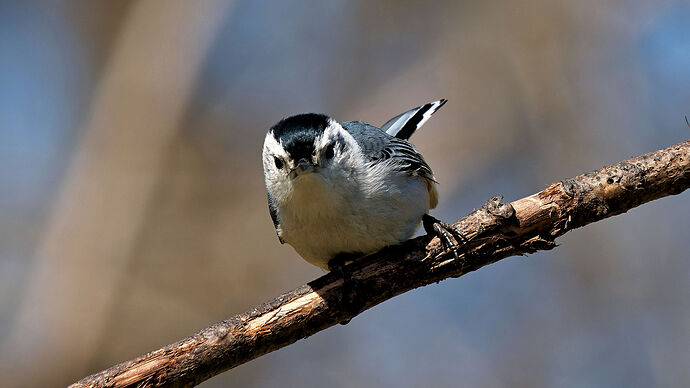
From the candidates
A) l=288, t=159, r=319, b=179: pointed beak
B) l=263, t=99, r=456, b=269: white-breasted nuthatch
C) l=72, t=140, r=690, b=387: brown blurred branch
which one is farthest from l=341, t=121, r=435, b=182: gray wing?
l=72, t=140, r=690, b=387: brown blurred branch

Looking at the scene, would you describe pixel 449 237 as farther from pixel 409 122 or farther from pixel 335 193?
pixel 409 122

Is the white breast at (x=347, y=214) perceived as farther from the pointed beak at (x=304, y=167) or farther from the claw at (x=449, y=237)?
the claw at (x=449, y=237)

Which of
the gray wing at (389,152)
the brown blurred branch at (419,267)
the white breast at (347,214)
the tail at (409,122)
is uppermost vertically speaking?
the tail at (409,122)

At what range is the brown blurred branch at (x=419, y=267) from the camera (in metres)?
2.71

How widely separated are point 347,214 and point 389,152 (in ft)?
1.72

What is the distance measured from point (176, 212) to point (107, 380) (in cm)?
388

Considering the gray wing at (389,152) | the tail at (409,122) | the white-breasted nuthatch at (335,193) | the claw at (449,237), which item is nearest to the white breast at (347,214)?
the white-breasted nuthatch at (335,193)

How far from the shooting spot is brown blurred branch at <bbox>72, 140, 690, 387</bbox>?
2.71 metres

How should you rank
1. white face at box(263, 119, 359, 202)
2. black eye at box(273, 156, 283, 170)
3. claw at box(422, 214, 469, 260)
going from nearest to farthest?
claw at box(422, 214, 469, 260)
white face at box(263, 119, 359, 202)
black eye at box(273, 156, 283, 170)

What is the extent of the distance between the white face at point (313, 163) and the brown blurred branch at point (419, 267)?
1.46 feet

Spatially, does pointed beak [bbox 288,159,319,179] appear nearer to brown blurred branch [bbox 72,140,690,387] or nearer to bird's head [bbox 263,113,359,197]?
bird's head [bbox 263,113,359,197]

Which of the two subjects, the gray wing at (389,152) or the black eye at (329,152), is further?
the gray wing at (389,152)

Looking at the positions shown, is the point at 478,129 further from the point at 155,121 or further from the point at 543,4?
the point at 155,121

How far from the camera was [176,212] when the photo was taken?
6441mm
